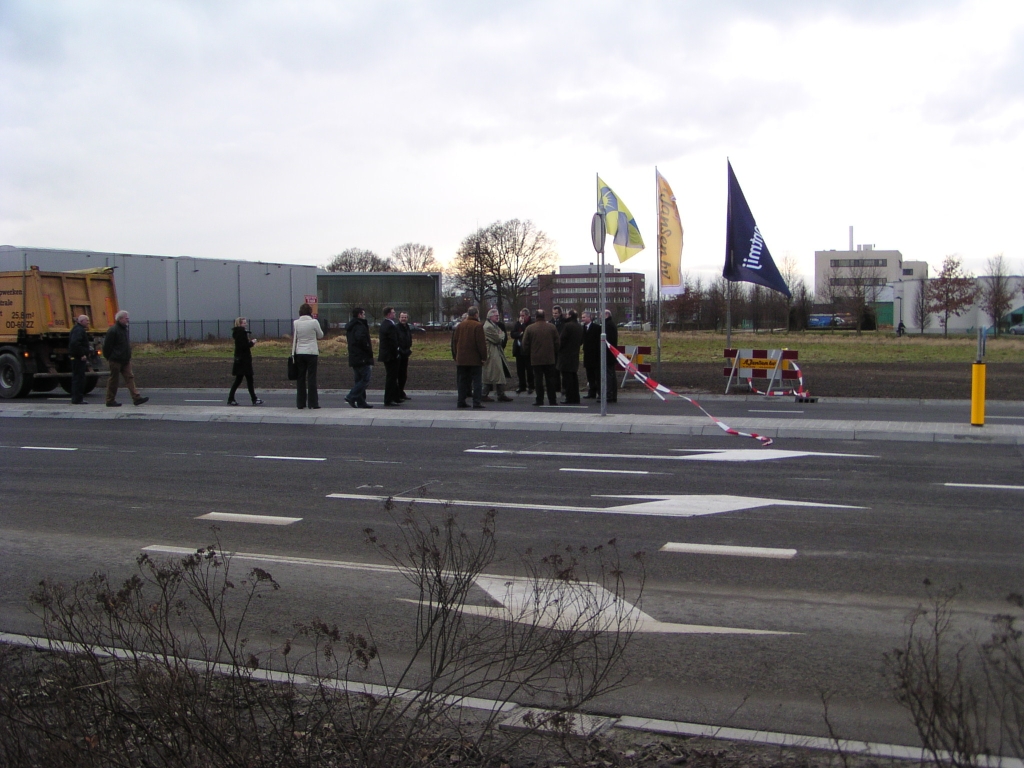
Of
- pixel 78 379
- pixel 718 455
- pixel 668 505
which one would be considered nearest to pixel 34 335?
pixel 78 379

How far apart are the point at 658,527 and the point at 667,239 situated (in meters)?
15.9

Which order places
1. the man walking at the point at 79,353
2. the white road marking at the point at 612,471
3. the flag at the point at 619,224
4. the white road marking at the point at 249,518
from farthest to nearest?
the flag at the point at 619,224 → the man walking at the point at 79,353 → the white road marking at the point at 612,471 → the white road marking at the point at 249,518

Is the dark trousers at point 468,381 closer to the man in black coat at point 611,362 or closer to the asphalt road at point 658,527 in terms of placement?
the man in black coat at point 611,362

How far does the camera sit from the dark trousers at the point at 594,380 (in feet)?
63.2

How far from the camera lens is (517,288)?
84438mm

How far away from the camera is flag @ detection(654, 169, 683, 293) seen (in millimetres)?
22812

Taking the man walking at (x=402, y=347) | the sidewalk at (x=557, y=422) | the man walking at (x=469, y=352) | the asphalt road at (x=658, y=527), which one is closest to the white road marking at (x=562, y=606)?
the asphalt road at (x=658, y=527)

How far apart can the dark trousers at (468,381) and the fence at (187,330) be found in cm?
4868

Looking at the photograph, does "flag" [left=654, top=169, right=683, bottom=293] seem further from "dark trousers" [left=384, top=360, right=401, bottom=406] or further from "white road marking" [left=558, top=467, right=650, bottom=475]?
"white road marking" [left=558, top=467, right=650, bottom=475]

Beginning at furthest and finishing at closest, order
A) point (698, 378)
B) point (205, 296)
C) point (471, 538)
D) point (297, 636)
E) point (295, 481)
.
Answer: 1. point (205, 296)
2. point (698, 378)
3. point (295, 481)
4. point (471, 538)
5. point (297, 636)

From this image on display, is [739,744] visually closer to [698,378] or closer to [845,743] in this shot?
[845,743]

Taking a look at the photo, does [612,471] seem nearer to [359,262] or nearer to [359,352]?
[359,352]

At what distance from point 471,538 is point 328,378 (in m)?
20.9

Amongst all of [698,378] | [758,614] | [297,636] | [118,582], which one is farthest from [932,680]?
[698,378]
